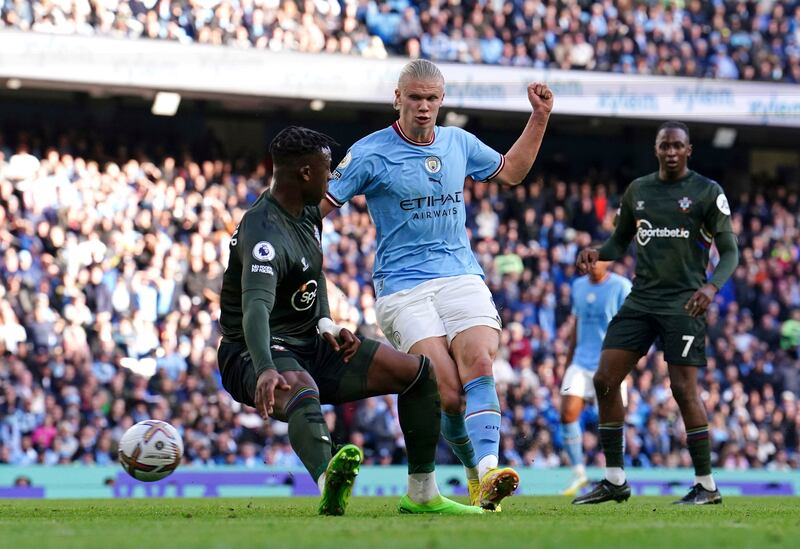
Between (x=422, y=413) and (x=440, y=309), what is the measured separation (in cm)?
113

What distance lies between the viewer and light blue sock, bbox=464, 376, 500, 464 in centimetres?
773

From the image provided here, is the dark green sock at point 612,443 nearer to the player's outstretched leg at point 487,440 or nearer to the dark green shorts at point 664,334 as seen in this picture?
the dark green shorts at point 664,334

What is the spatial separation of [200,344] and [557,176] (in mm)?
12035

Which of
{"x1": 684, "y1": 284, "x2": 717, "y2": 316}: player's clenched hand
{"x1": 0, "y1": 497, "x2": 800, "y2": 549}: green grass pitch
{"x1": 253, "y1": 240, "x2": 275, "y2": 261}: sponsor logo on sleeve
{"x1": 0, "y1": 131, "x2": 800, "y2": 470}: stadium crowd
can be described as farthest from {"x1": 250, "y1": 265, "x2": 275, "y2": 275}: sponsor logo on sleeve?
{"x1": 0, "y1": 131, "x2": 800, "y2": 470}: stadium crowd

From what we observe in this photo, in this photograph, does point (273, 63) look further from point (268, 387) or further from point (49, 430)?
point (268, 387)

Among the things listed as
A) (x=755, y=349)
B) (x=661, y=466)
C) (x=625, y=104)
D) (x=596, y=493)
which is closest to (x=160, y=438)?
(x=596, y=493)

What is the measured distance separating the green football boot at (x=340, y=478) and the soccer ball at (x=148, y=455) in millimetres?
1534

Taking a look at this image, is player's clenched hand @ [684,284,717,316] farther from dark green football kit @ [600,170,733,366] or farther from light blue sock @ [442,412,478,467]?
light blue sock @ [442,412,478,467]

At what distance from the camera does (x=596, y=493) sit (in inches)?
396

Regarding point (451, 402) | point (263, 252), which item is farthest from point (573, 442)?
point (263, 252)

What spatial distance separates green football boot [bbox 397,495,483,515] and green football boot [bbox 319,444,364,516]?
60 cm

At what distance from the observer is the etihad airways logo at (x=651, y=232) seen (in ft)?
32.8

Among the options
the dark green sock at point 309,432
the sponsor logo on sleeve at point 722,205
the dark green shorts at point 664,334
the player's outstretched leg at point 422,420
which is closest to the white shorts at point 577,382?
the dark green shorts at point 664,334

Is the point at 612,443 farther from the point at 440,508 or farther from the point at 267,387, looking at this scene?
the point at 267,387
